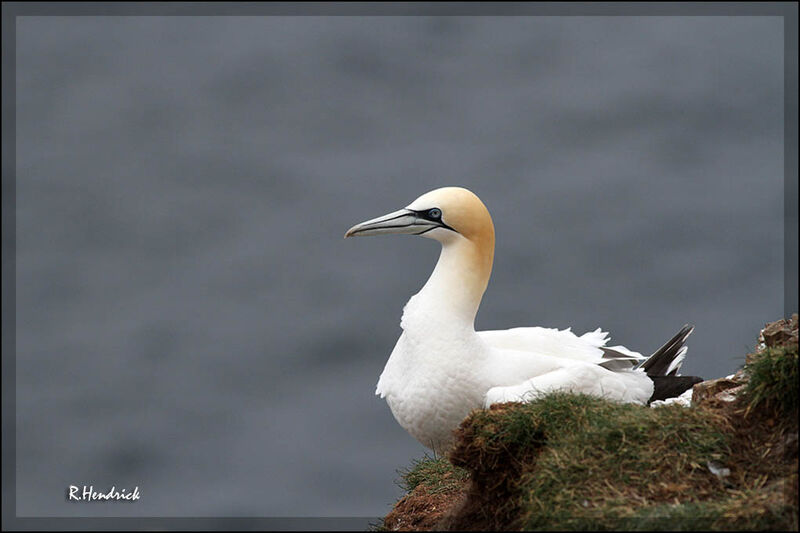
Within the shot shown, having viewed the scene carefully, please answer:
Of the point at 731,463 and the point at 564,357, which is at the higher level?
the point at 564,357

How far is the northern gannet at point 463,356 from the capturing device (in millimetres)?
7441

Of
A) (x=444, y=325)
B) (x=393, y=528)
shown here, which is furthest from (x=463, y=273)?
(x=393, y=528)

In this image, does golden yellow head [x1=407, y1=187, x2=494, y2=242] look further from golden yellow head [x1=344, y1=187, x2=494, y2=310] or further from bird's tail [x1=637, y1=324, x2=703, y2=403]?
bird's tail [x1=637, y1=324, x2=703, y2=403]

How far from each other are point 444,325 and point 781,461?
2.79 meters

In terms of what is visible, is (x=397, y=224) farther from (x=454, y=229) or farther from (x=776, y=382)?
(x=776, y=382)

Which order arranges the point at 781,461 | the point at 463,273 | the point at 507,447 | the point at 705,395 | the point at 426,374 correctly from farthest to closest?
the point at 463,273 → the point at 426,374 → the point at 705,395 → the point at 507,447 → the point at 781,461

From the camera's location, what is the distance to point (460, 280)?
791 centimetres

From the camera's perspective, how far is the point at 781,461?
5.41 metres

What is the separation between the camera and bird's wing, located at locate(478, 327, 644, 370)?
8.23 m

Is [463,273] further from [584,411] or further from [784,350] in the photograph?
[784,350]

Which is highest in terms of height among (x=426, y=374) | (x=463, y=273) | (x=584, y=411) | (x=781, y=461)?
(x=463, y=273)

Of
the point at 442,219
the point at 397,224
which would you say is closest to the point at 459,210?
the point at 442,219

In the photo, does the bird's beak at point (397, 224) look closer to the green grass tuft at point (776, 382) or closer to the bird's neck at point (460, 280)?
the bird's neck at point (460, 280)

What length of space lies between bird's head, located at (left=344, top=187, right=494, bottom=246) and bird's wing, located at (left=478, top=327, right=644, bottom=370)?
33.2 inches
